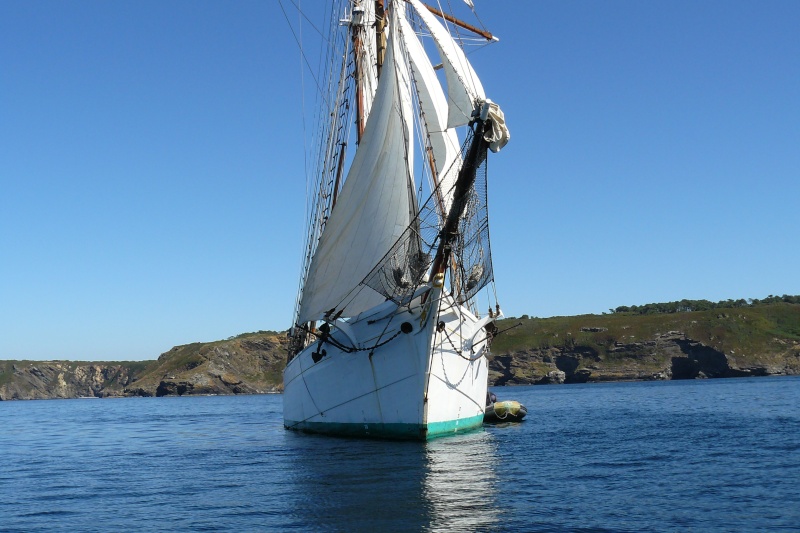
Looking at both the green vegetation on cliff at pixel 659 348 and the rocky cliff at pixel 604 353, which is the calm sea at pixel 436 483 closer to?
the green vegetation on cliff at pixel 659 348

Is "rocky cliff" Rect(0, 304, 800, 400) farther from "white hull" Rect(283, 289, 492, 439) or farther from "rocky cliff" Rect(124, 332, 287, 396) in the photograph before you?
"white hull" Rect(283, 289, 492, 439)

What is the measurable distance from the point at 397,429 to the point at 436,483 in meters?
9.95

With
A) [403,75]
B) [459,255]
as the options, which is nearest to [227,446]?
[459,255]

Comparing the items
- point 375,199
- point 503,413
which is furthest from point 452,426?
point 503,413

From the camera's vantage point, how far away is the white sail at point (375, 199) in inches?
1221

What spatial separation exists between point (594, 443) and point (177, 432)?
27715 millimetres

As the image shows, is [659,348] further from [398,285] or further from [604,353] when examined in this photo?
[398,285]

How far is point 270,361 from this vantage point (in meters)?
177

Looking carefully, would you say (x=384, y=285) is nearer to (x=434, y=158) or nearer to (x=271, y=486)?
(x=271, y=486)

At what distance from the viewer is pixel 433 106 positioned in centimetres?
3772

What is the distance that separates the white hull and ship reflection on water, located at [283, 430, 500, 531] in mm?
1049

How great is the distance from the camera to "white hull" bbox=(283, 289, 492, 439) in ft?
92.9

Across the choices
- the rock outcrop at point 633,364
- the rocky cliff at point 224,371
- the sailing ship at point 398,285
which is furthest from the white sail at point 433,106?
the rocky cliff at point 224,371

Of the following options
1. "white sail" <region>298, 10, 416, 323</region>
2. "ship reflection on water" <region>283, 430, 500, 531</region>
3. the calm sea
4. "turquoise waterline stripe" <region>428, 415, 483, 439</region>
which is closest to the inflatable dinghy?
"turquoise waterline stripe" <region>428, 415, 483, 439</region>
